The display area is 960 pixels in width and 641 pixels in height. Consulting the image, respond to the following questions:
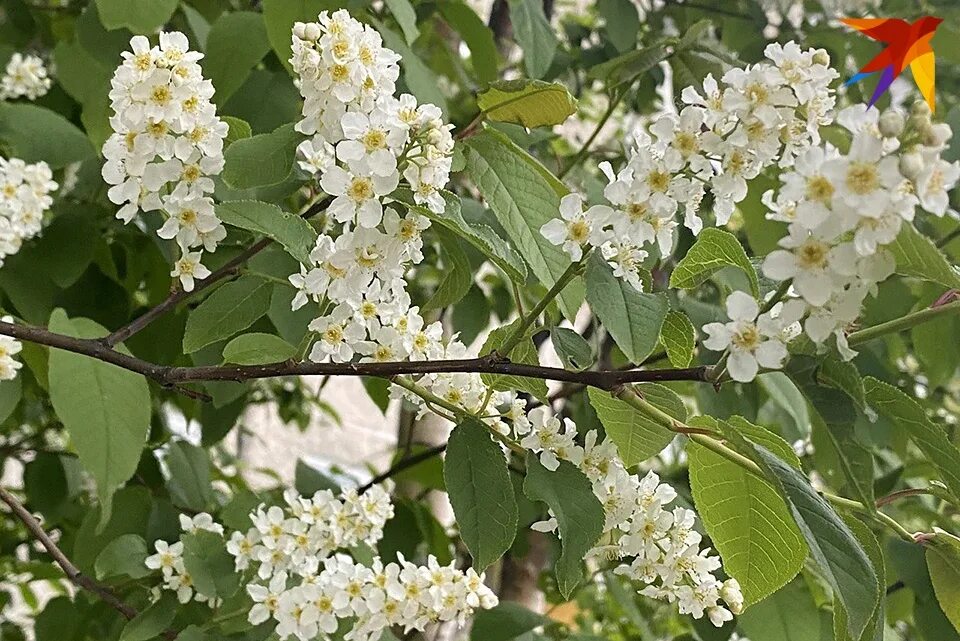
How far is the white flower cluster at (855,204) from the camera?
0.71 feet

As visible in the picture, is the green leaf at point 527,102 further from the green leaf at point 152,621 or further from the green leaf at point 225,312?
the green leaf at point 152,621

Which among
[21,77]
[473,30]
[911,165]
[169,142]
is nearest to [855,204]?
[911,165]

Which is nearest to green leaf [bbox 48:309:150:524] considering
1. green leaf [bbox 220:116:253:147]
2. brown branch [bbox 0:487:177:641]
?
brown branch [bbox 0:487:177:641]

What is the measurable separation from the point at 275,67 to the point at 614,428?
41cm

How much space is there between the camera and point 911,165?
0.71 feet

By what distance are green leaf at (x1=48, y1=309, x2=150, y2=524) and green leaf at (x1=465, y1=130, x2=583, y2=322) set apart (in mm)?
200

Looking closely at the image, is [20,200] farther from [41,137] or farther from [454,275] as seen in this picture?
[454,275]

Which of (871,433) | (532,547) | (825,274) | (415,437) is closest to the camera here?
→ (825,274)

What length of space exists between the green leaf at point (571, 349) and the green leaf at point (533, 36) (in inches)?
12.3

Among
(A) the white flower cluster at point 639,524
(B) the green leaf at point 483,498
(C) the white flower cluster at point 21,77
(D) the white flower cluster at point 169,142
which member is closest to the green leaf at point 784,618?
(A) the white flower cluster at point 639,524

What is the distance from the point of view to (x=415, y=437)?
0.88 metres

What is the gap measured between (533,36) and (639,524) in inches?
13.6

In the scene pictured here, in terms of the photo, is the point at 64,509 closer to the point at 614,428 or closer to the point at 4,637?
the point at 4,637

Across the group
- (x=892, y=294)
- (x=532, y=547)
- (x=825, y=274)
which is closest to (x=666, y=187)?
(x=825, y=274)
